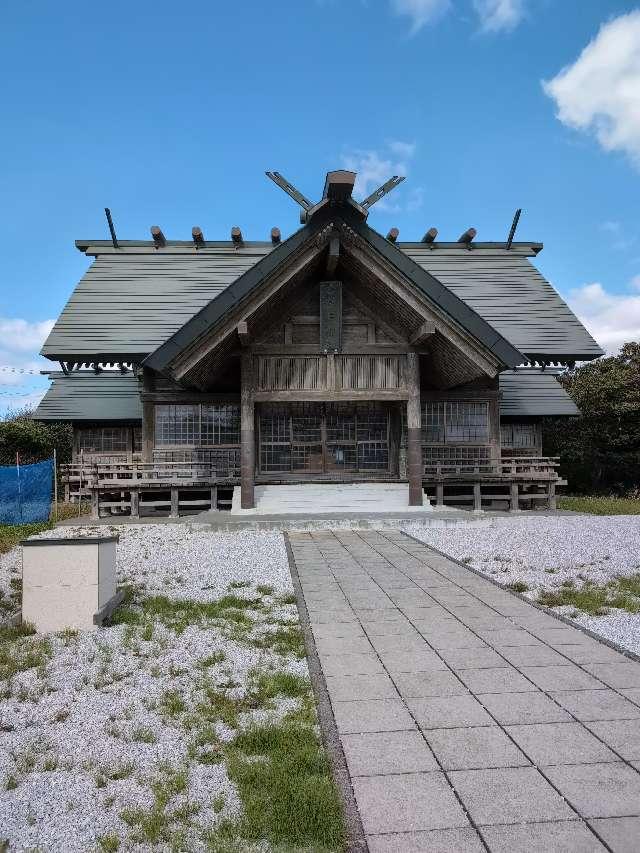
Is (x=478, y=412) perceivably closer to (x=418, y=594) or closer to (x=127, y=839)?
(x=418, y=594)

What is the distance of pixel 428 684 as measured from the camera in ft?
13.3

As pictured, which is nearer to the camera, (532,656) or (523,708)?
(523,708)

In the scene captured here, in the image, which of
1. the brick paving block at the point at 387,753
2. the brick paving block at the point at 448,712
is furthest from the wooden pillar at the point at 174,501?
the brick paving block at the point at 387,753

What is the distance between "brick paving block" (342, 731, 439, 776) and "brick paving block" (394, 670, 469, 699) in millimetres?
561

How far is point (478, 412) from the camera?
52.3 feet

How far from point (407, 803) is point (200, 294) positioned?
17.4 m

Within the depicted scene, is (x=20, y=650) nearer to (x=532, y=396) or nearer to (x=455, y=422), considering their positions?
(x=455, y=422)

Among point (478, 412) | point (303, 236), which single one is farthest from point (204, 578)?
point (478, 412)

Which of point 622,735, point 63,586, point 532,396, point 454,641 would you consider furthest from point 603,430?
point 63,586

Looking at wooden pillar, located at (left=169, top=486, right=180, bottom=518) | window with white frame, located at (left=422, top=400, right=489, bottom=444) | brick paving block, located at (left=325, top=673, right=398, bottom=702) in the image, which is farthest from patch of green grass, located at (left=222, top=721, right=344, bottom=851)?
window with white frame, located at (left=422, top=400, right=489, bottom=444)

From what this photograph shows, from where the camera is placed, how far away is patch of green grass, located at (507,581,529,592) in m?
6.67

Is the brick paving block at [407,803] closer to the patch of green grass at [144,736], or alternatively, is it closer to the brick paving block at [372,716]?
the brick paving block at [372,716]

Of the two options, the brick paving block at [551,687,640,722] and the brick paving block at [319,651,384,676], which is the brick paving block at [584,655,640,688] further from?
the brick paving block at [319,651,384,676]

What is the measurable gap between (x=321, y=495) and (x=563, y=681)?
1018cm
